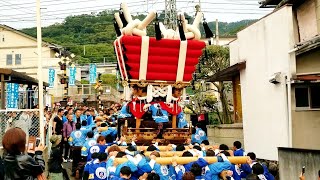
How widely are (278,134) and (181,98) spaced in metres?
2.86

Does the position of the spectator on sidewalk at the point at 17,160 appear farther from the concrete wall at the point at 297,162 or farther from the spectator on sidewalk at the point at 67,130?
the spectator on sidewalk at the point at 67,130

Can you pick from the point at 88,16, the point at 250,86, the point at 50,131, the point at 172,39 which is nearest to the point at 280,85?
the point at 250,86

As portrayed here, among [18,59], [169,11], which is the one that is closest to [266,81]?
[169,11]

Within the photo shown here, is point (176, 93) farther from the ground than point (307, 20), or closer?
closer

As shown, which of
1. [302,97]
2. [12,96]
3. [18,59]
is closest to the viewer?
[302,97]

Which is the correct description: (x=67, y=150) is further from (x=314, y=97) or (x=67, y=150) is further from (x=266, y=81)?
(x=314, y=97)

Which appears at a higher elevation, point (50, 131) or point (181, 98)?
point (181, 98)

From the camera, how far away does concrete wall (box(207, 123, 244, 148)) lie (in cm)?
1609

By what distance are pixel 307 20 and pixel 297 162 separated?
4364 mm

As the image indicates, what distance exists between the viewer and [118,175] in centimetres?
740

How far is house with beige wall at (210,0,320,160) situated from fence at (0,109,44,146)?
6328mm

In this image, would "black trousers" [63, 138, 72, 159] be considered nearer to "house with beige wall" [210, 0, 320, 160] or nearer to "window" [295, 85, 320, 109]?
"house with beige wall" [210, 0, 320, 160]

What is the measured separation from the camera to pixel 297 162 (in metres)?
9.06

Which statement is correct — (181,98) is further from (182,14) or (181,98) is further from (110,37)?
(110,37)
